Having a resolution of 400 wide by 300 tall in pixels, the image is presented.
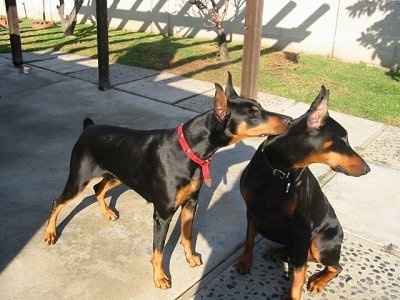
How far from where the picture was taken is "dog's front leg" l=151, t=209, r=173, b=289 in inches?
111

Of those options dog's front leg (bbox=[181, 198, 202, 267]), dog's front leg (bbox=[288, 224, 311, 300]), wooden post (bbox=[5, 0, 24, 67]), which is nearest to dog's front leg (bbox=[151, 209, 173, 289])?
dog's front leg (bbox=[181, 198, 202, 267])

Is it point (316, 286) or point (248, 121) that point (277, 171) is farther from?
point (316, 286)

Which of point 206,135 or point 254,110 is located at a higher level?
point 254,110

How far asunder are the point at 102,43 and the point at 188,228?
17.3 feet

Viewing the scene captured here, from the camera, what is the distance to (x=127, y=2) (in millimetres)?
14844

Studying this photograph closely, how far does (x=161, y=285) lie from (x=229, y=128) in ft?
3.91

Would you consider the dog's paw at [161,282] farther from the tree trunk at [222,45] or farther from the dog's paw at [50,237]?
the tree trunk at [222,45]

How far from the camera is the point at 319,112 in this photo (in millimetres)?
2490

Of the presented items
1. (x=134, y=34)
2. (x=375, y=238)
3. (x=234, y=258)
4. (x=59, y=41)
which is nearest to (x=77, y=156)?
(x=234, y=258)

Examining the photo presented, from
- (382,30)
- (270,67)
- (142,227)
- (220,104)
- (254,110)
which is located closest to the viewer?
(220,104)

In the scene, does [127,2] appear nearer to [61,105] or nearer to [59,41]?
[59,41]

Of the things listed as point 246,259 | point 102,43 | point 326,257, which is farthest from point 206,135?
point 102,43

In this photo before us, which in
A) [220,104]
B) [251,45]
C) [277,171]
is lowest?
[277,171]

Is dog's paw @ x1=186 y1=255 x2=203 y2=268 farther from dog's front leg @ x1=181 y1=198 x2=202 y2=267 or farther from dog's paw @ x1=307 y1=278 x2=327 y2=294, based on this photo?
dog's paw @ x1=307 y1=278 x2=327 y2=294
